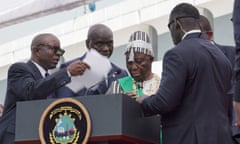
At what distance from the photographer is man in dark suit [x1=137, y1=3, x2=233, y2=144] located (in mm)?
3971

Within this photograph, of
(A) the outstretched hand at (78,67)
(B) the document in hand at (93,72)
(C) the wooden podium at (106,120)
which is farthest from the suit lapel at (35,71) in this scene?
(C) the wooden podium at (106,120)

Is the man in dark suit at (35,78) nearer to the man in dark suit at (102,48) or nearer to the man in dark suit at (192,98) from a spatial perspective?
the man in dark suit at (102,48)

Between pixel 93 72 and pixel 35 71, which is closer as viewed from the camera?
pixel 93 72

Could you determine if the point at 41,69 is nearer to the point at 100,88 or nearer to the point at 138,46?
the point at 100,88

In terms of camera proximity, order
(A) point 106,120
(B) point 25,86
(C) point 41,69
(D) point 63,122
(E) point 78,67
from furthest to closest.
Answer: (C) point 41,69 < (B) point 25,86 < (E) point 78,67 < (D) point 63,122 < (A) point 106,120

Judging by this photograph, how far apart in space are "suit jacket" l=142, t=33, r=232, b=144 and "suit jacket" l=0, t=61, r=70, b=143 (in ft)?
2.01

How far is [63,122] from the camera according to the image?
13.1ft

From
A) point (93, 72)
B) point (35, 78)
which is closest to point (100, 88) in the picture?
point (93, 72)

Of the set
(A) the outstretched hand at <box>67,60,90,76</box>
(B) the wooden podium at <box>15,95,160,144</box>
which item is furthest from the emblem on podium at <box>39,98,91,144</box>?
(A) the outstretched hand at <box>67,60,90,76</box>

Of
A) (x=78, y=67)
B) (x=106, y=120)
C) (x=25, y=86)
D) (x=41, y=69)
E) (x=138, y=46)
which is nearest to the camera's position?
(x=106, y=120)

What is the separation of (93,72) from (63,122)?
459 mm

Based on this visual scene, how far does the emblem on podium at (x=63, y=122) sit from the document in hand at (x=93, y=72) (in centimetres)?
37

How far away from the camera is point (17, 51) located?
1323cm

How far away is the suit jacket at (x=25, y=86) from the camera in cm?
435
